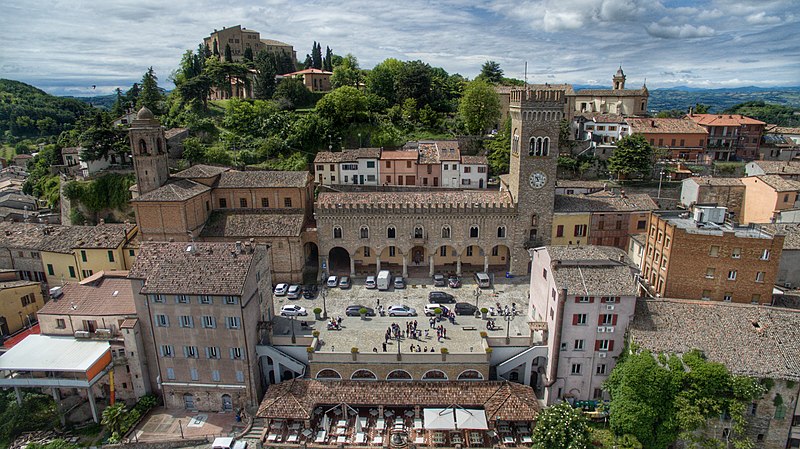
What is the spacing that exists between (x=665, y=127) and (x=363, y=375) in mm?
67965

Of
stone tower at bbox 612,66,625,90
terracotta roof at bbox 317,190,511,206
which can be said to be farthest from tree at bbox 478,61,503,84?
terracotta roof at bbox 317,190,511,206

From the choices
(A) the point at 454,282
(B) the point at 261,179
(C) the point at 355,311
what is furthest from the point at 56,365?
(A) the point at 454,282

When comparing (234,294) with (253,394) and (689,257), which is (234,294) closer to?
(253,394)

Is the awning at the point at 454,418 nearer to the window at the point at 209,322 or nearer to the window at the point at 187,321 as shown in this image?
the window at the point at 209,322

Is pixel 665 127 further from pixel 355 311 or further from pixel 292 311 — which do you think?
pixel 292 311

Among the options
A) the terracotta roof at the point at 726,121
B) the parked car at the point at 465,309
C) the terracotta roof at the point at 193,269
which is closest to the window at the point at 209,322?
the terracotta roof at the point at 193,269

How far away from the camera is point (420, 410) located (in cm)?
3816

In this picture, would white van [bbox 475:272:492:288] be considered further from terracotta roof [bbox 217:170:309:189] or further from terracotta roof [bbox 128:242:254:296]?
terracotta roof [bbox 128:242:254:296]

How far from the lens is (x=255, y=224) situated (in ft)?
181

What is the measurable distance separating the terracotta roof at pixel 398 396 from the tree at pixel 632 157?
43.6 meters

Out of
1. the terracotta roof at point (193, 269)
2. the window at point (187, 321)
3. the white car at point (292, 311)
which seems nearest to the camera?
the terracotta roof at point (193, 269)

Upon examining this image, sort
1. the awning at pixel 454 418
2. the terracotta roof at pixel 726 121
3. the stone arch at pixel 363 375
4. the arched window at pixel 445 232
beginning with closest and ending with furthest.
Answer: the awning at pixel 454 418, the stone arch at pixel 363 375, the arched window at pixel 445 232, the terracotta roof at pixel 726 121

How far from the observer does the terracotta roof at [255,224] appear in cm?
5403

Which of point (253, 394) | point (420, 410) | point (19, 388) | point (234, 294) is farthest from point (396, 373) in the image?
point (19, 388)
